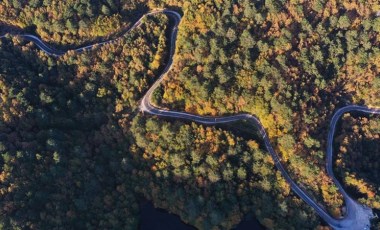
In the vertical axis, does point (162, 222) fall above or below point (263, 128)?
below

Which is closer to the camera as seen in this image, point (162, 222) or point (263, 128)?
point (162, 222)

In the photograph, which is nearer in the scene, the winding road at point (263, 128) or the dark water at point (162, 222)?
the winding road at point (263, 128)

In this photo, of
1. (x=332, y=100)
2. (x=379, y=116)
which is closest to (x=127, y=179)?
(x=332, y=100)

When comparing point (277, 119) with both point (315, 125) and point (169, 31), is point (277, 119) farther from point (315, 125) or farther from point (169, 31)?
point (169, 31)

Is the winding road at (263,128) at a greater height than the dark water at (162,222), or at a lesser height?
greater
